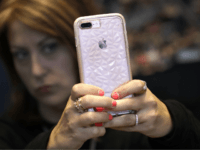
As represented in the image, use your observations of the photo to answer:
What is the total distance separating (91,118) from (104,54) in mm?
185

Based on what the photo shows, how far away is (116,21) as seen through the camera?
18.6 inches

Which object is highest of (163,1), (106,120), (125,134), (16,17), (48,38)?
(163,1)

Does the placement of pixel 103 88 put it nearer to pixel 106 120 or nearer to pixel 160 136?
pixel 106 120

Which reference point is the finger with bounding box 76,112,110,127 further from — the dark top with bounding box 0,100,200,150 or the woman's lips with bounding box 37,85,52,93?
the woman's lips with bounding box 37,85,52,93

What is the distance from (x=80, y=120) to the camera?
432 mm

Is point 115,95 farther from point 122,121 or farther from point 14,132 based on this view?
point 14,132

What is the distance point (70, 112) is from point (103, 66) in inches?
6.3

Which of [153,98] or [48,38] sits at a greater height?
[48,38]

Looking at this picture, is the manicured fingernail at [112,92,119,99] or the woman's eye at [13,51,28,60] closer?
the manicured fingernail at [112,92,119,99]

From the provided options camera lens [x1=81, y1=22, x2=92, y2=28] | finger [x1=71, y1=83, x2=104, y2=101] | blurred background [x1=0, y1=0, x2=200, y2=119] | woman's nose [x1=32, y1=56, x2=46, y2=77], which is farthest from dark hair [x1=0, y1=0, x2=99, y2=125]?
blurred background [x1=0, y1=0, x2=200, y2=119]

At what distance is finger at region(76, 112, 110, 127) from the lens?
420 millimetres

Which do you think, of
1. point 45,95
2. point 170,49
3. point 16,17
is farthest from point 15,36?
point 170,49

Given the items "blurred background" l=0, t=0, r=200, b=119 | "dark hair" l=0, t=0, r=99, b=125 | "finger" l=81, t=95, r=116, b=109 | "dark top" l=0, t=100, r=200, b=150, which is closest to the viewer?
"finger" l=81, t=95, r=116, b=109

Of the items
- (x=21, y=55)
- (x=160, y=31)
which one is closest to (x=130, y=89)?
(x=21, y=55)
